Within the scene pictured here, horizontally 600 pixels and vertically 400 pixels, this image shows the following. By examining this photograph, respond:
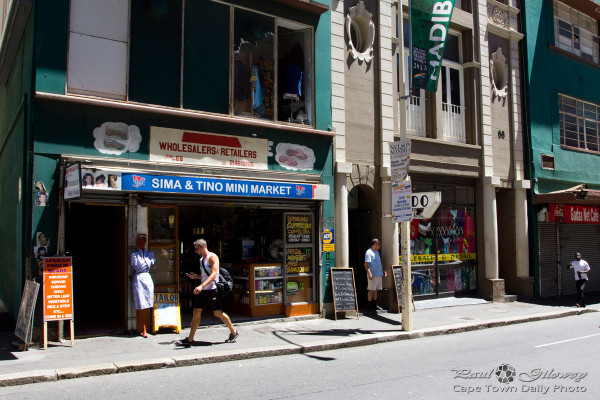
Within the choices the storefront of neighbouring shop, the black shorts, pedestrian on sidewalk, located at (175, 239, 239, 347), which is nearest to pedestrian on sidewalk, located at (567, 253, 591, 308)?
the storefront of neighbouring shop

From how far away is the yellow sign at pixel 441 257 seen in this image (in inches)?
579

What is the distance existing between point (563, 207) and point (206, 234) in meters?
11.9

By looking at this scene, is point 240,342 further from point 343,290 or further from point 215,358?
point 343,290

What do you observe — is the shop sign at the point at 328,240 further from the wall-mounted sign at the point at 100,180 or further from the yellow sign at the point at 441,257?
the wall-mounted sign at the point at 100,180

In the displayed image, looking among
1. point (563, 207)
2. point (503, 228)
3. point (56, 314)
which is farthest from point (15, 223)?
point (563, 207)

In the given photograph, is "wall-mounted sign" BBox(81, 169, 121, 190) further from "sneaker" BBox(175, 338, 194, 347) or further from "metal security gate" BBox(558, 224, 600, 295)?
"metal security gate" BBox(558, 224, 600, 295)

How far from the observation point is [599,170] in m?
19.8

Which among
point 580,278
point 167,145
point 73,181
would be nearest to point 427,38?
point 167,145

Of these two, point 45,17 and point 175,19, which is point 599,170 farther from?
point 45,17

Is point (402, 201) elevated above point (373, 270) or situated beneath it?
elevated above

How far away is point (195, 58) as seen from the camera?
10.9 metres

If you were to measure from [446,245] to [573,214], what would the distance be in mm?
5545

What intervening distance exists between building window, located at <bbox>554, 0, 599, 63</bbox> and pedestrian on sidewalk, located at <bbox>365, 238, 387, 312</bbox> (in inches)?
459

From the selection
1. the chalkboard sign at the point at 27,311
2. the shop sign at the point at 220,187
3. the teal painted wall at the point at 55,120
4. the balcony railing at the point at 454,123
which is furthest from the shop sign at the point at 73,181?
the balcony railing at the point at 454,123
